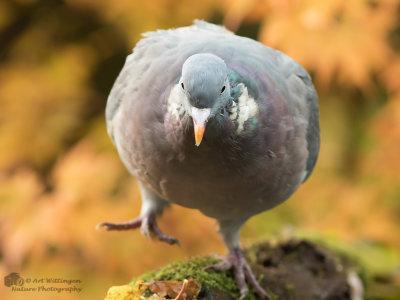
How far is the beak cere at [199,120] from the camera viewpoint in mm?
1826

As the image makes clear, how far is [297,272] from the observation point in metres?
3.01

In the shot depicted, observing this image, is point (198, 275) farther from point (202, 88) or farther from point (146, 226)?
point (202, 88)

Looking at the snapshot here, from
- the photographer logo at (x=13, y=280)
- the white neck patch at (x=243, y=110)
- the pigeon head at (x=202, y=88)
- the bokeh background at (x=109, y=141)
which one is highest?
the pigeon head at (x=202, y=88)

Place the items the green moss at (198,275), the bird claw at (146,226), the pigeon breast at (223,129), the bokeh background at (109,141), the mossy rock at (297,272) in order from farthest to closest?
the bokeh background at (109,141) → the bird claw at (146,226) → the mossy rock at (297,272) → the green moss at (198,275) → the pigeon breast at (223,129)

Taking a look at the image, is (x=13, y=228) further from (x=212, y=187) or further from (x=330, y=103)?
(x=330, y=103)

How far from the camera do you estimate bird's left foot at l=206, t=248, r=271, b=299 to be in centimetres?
266

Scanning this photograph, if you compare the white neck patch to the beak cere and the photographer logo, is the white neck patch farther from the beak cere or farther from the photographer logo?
the photographer logo

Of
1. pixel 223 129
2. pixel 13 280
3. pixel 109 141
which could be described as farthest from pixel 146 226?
pixel 109 141

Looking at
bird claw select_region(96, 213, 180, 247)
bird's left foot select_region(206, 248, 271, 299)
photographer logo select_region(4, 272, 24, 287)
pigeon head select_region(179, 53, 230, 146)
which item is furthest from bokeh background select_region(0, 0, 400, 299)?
pigeon head select_region(179, 53, 230, 146)

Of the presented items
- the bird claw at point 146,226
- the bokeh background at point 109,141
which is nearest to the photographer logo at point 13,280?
the bokeh background at point 109,141

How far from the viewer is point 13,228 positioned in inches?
139

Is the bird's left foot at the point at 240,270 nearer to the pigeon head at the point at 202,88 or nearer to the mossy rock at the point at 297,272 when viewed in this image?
the mossy rock at the point at 297,272

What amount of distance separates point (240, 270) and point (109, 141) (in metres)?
1.95

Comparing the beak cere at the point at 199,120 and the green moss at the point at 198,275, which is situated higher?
the beak cere at the point at 199,120
